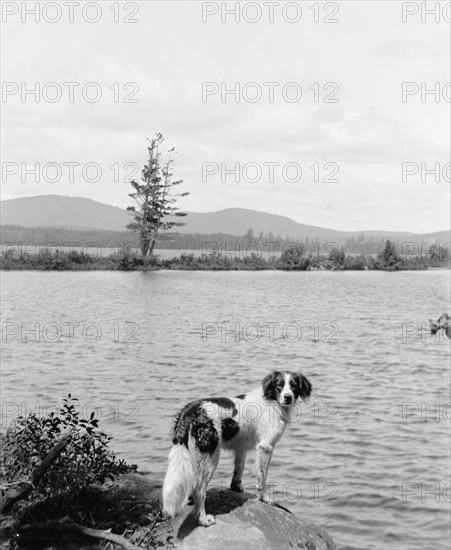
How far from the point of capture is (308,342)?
854 inches

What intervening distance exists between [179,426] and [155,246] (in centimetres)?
4907

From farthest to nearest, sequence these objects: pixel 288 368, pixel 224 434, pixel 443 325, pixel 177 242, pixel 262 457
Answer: pixel 177 242
pixel 288 368
pixel 262 457
pixel 224 434
pixel 443 325

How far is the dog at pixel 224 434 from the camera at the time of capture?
7566mm

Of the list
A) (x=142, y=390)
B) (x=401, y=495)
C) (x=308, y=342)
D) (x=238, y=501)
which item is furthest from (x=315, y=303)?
(x=238, y=501)

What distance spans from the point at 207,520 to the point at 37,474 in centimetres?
219

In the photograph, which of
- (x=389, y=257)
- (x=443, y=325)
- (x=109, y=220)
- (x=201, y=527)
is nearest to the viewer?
(x=443, y=325)

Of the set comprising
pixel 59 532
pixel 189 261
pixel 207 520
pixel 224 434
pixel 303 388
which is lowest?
pixel 59 532

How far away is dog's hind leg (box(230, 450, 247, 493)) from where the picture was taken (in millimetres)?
8562

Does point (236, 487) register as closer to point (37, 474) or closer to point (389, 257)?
point (37, 474)

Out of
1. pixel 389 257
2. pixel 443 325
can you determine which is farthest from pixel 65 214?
pixel 443 325

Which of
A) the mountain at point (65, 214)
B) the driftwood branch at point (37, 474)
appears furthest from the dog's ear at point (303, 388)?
the mountain at point (65, 214)

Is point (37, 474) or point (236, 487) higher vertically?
point (37, 474)

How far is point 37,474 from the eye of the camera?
8.66m

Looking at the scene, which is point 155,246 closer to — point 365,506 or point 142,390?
point 142,390
